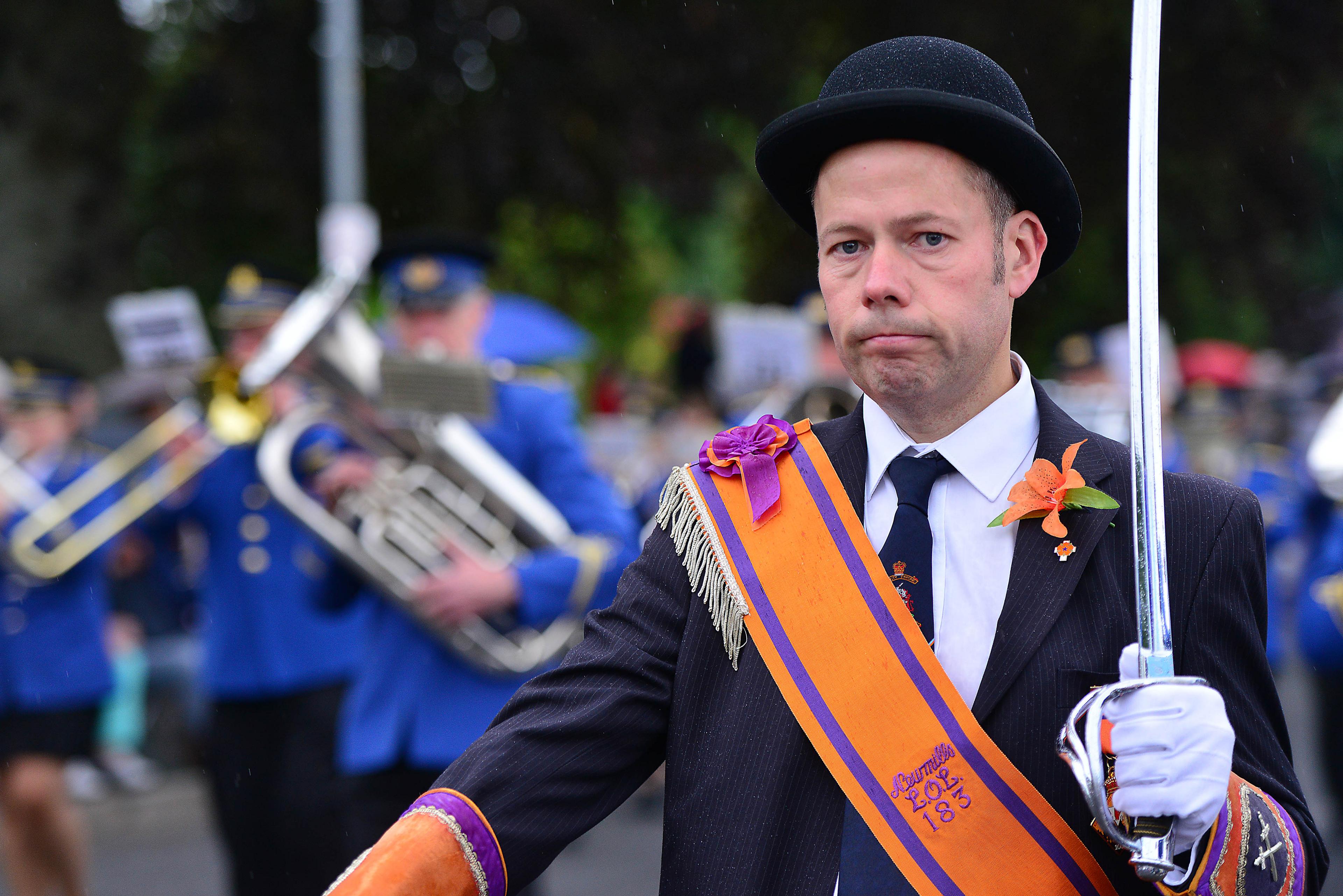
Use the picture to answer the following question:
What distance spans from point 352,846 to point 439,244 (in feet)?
5.92

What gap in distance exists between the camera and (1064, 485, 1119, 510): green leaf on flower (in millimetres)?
1943

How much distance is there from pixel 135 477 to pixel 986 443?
5.41 meters

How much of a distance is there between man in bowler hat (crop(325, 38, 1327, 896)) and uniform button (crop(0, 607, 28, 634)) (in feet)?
17.0

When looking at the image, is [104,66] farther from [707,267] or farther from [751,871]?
[707,267]

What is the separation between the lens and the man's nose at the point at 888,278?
75.2 inches

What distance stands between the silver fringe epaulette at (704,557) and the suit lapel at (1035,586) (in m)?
0.31

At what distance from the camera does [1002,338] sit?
2020 millimetres

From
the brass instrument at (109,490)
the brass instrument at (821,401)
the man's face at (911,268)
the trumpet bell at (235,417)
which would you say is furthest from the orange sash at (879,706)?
the brass instrument at (109,490)

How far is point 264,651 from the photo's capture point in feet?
18.5

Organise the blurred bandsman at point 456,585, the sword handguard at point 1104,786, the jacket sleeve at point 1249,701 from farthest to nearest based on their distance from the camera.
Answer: the blurred bandsman at point 456,585, the jacket sleeve at point 1249,701, the sword handguard at point 1104,786

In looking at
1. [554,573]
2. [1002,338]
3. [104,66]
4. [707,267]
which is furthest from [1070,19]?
[707,267]

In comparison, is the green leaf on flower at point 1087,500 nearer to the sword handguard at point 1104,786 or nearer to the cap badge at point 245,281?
the sword handguard at point 1104,786

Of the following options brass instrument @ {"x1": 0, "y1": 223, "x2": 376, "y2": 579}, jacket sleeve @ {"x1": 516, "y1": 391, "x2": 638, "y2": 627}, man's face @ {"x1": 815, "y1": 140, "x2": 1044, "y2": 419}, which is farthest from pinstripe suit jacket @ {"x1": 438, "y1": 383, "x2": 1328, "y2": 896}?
brass instrument @ {"x1": 0, "y1": 223, "x2": 376, "y2": 579}

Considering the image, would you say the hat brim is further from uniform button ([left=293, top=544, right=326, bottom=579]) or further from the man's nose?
uniform button ([left=293, top=544, right=326, bottom=579])
